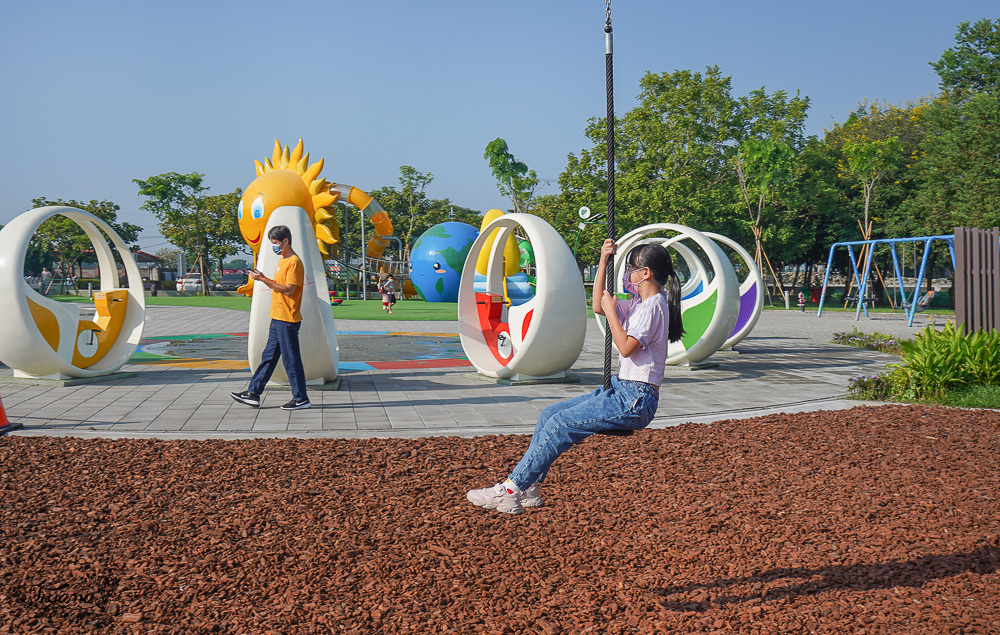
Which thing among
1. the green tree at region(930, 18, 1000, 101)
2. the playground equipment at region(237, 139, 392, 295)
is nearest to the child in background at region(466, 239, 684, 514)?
the playground equipment at region(237, 139, 392, 295)

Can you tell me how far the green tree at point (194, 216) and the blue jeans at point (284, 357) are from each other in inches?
1933

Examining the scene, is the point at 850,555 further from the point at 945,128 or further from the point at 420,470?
the point at 945,128

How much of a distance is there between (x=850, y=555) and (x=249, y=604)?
3060mm

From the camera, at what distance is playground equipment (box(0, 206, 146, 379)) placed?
904 centimetres

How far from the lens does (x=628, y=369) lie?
146 inches

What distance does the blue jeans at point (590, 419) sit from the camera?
369cm

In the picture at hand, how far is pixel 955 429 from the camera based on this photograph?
7.00 meters

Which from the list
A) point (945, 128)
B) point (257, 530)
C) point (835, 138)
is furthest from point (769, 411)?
point (835, 138)

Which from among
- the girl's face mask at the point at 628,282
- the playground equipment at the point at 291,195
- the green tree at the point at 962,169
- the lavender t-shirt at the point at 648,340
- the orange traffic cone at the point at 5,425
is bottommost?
the orange traffic cone at the point at 5,425

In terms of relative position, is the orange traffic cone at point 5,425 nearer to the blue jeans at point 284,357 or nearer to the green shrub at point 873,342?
the blue jeans at point 284,357

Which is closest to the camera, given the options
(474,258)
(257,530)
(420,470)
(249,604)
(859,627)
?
(859,627)

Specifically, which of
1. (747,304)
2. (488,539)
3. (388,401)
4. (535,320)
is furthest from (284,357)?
(747,304)

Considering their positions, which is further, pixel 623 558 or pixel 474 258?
pixel 474 258

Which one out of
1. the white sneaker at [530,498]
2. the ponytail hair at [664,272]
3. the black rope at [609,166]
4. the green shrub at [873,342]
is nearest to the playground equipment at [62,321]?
the black rope at [609,166]
